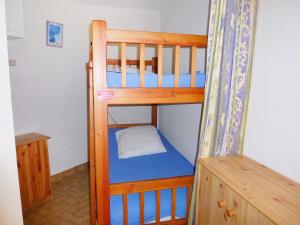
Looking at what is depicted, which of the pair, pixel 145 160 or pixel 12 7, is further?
pixel 145 160

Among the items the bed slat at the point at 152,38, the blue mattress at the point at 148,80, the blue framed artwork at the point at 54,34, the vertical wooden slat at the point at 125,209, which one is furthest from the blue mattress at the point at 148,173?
the blue framed artwork at the point at 54,34

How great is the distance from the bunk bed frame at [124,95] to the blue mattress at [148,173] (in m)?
0.05

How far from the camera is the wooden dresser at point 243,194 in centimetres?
103

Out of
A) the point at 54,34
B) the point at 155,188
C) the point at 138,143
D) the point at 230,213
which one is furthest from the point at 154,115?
the point at 230,213

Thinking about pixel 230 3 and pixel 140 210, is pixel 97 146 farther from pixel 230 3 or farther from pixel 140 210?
pixel 230 3

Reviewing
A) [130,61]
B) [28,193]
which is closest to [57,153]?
[28,193]

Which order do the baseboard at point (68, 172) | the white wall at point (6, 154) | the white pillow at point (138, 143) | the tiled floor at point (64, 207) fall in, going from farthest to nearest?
the baseboard at point (68, 172) < the white pillow at point (138, 143) < the tiled floor at point (64, 207) < the white wall at point (6, 154)

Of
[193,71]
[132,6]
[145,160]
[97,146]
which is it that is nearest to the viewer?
[97,146]

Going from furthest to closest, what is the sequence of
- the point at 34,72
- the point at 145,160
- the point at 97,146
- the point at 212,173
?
the point at 34,72 < the point at 145,160 < the point at 97,146 < the point at 212,173

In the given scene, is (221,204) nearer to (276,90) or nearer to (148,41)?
(276,90)

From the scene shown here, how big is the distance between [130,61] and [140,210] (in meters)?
2.39

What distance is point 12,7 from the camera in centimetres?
220

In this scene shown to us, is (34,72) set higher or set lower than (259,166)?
higher

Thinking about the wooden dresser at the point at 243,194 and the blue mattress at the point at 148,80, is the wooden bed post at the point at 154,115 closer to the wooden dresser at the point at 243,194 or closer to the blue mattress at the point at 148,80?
the blue mattress at the point at 148,80
